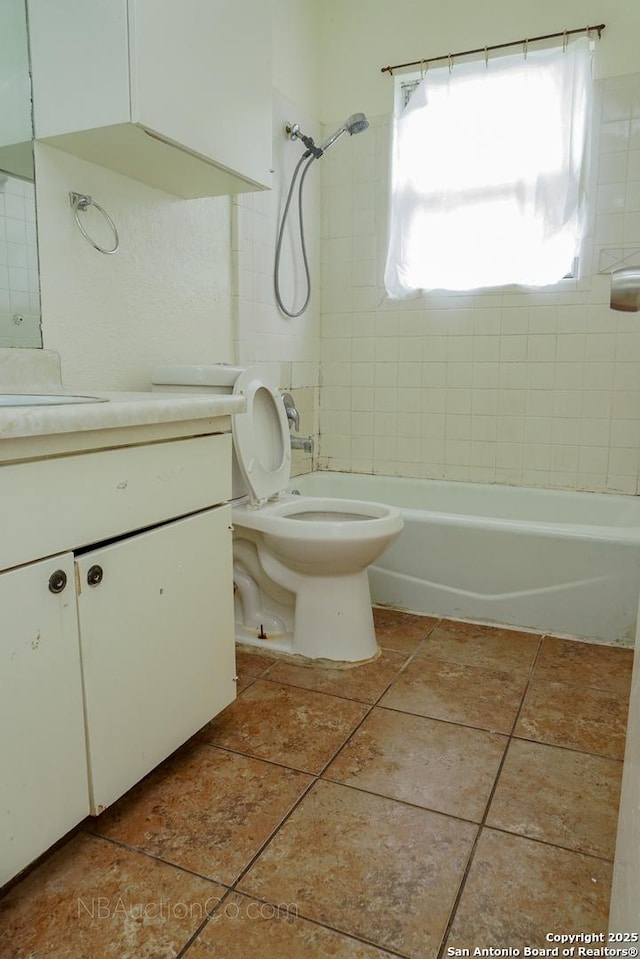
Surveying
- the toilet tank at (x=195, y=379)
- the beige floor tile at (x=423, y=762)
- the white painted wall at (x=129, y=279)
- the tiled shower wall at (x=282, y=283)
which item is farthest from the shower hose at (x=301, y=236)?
the beige floor tile at (x=423, y=762)

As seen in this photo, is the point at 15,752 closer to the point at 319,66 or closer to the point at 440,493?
the point at 440,493

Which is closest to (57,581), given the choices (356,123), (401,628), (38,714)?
(38,714)

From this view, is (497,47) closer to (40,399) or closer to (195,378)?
(195,378)

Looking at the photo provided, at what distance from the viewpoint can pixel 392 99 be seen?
2.74 m

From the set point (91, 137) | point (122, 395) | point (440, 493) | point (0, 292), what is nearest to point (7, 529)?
point (122, 395)

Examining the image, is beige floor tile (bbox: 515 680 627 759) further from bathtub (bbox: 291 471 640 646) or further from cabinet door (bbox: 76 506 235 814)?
cabinet door (bbox: 76 506 235 814)

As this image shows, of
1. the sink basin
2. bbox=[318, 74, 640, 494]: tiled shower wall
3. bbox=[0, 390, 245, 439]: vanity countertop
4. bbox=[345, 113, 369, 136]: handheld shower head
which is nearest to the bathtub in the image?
bbox=[318, 74, 640, 494]: tiled shower wall

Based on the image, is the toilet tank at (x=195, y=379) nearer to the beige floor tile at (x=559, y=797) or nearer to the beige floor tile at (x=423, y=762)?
the beige floor tile at (x=423, y=762)

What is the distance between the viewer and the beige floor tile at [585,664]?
183 centimetres

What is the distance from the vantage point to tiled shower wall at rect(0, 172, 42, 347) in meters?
1.47

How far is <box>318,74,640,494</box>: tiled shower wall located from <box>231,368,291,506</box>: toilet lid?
→ 0.94 meters

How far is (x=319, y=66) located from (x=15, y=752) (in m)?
2.98

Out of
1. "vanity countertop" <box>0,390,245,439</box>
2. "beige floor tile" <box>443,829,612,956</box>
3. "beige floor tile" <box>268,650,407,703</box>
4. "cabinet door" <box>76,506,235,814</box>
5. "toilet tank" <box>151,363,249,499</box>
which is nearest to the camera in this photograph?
"vanity countertop" <box>0,390,245,439</box>

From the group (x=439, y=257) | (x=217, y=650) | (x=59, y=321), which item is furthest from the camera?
(x=439, y=257)
